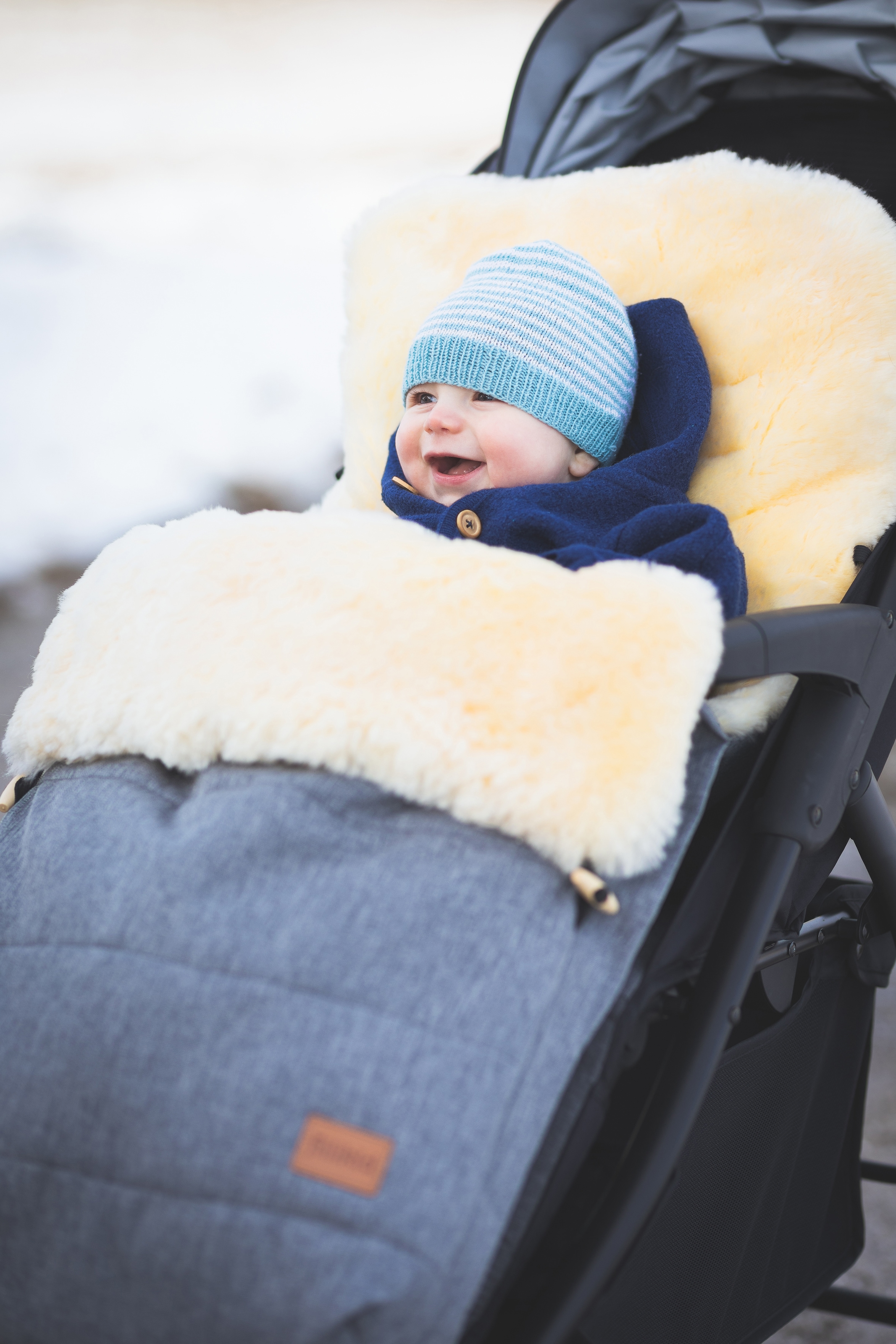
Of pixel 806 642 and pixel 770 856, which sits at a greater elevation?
pixel 806 642

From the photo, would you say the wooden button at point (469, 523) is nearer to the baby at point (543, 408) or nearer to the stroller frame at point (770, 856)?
the baby at point (543, 408)

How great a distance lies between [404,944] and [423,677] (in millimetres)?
147

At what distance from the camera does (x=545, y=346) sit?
976 millimetres

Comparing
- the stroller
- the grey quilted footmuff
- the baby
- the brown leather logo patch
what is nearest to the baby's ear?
the baby

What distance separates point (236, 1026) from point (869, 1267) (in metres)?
0.90

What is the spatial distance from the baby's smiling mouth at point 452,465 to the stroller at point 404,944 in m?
0.31

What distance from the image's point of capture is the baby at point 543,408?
0.91 meters

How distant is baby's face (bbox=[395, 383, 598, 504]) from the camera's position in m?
0.98

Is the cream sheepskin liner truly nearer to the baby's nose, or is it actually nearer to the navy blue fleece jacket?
the navy blue fleece jacket

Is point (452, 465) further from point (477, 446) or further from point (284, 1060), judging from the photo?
point (284, 1060)

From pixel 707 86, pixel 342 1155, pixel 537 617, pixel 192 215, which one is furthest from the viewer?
pixel 192 215

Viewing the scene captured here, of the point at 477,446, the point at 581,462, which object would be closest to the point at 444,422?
the point at 477,446

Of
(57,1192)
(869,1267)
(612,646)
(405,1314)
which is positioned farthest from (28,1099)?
(869,1267)

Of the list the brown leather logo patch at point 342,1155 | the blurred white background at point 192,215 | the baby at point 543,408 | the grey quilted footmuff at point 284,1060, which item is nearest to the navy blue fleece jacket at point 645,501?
the baby at point 543,408
